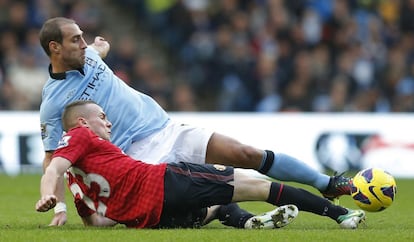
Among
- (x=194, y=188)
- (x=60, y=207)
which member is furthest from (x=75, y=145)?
(x=60, y=207)

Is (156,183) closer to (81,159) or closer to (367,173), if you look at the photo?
(81,159)

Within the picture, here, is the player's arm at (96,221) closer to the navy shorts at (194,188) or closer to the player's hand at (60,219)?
the player's hand at (60,219)

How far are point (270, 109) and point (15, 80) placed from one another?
15.2 feet

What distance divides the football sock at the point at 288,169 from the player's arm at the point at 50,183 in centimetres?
195

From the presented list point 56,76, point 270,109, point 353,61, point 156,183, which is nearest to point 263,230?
point 156,183

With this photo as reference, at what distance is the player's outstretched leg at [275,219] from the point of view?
7.96 meters

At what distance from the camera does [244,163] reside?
8.97 meters

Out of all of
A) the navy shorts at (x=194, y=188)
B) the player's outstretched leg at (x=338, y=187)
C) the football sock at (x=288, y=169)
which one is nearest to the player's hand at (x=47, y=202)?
the navy shorts at (x=194, y=188)

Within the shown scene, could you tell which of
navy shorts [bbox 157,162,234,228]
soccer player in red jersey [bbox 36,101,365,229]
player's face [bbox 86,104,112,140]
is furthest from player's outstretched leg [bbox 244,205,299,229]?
player's face [bbox 86,104,112,140]

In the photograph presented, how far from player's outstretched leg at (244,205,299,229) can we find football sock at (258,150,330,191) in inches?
30.2

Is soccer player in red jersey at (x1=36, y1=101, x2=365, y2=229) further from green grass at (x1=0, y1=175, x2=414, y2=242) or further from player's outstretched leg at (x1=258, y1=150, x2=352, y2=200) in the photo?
player's outstretched leg at (x1=258, y1=150, x2=352, y2=200)

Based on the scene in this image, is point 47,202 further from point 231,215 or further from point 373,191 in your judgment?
point 373,191

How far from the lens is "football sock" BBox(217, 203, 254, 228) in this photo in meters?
8.48

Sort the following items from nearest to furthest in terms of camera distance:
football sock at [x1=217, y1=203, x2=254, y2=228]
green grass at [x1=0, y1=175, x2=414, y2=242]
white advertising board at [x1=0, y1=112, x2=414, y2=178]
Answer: green grass at [x1=0, y1=175, x2=414, y2=242] → football sock at [x1=217, y1=203, x2=254, y2=228] → white advertising board at [x1=0, y1=112, x2=414, y2=178]
